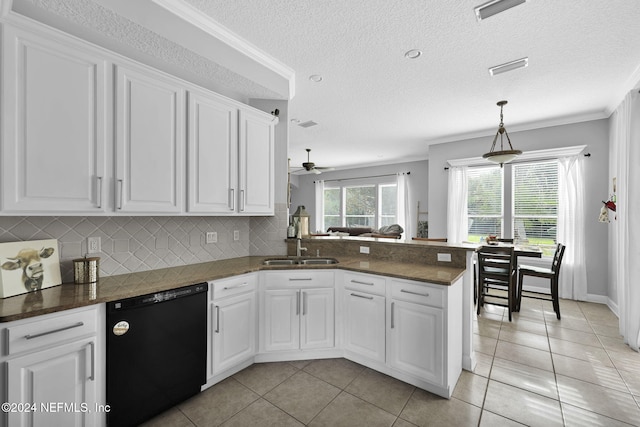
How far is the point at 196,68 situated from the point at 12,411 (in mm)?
2411

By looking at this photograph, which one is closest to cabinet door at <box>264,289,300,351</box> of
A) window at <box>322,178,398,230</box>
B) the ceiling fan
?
the ceiling fan

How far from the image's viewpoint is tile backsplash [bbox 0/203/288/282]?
189cm

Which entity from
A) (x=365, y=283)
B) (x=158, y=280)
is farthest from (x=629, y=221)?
(x=158, y=280)

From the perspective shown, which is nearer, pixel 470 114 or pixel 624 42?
pixel 624 42

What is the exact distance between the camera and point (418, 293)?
84.2 inches

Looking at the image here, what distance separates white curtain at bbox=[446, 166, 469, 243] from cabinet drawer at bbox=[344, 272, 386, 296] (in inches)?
154

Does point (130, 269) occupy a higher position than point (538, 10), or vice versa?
point (538, 10)

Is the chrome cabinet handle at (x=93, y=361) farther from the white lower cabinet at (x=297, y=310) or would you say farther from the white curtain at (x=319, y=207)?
the white curtain at (x=319, y=207)

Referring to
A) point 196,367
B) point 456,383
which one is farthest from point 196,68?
point 456,383

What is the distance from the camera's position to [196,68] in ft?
7.63

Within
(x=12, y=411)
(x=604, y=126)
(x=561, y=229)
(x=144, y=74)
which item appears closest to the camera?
(x=12, y=411)

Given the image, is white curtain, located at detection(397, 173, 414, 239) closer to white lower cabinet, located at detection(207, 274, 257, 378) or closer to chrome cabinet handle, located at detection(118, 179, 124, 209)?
white lower cabinet, located at detection(207, 274, 257, 378)

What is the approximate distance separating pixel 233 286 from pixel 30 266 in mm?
1247

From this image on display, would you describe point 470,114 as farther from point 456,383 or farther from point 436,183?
point 456,383
